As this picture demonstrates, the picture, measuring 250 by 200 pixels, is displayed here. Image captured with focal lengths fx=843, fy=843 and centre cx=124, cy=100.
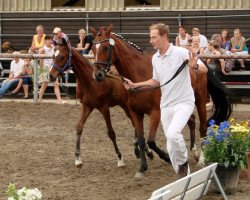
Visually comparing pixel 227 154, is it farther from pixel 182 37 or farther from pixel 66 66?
pixel 182 37

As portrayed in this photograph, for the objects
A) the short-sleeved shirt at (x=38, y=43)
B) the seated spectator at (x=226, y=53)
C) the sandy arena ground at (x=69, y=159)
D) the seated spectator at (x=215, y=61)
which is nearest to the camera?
the sandy arena ground at (x=69, y=159)

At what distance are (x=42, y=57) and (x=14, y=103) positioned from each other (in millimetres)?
1224

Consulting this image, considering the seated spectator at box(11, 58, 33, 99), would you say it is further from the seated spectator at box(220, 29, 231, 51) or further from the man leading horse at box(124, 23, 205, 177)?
the man leading horse at box(124, 23, 205, 177)

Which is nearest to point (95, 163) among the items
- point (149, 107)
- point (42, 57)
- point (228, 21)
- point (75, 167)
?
point (75, 167)

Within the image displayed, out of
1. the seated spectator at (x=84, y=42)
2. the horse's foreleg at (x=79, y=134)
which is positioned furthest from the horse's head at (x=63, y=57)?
Result: the seated spectator at (x=84, y=42)

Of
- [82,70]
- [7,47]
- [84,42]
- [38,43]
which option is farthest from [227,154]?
[7,47]

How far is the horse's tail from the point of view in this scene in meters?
12.5

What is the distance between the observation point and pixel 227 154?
9.80m

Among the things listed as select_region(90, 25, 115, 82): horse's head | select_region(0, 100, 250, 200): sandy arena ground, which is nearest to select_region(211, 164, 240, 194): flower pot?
select_region(0, 100, 250, 200): sandy arena ground

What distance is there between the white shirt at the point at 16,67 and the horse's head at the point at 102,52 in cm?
947

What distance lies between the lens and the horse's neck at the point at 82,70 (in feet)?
40.0

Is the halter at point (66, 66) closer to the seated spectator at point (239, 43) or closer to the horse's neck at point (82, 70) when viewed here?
the horse's neck at point (82, 70)

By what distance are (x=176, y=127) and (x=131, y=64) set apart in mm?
2188

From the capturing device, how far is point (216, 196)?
9609mm
